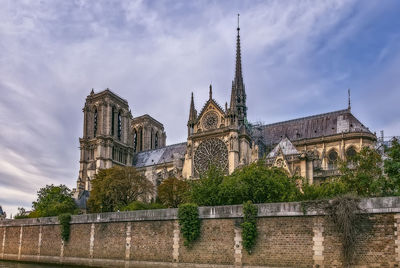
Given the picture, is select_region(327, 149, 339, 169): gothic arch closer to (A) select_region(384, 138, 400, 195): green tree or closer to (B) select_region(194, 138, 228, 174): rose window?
(B) select_region(194, 138, 228, 174): rose window

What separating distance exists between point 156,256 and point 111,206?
67.7ft

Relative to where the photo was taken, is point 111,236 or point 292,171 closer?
point 111,236

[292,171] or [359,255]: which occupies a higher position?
[292,171]

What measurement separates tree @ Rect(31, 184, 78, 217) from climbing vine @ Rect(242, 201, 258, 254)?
2957 centimetres

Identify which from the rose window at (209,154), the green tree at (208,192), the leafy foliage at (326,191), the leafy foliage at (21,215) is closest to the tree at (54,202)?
the leafy foliage at (21,215)

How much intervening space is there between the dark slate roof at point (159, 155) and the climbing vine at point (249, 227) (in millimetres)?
48111

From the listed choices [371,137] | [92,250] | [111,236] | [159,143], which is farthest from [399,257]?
[159,143]

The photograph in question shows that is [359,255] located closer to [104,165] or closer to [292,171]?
[292,171]

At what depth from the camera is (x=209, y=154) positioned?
2117 inches

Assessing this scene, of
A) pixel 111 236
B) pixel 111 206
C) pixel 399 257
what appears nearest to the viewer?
pixel 399 257

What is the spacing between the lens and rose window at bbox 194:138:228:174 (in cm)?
5238

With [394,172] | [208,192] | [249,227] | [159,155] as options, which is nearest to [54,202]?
[159,155]

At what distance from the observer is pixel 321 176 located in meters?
45.3

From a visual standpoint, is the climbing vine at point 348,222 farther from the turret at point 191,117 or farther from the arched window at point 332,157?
the turret at point 191,117
